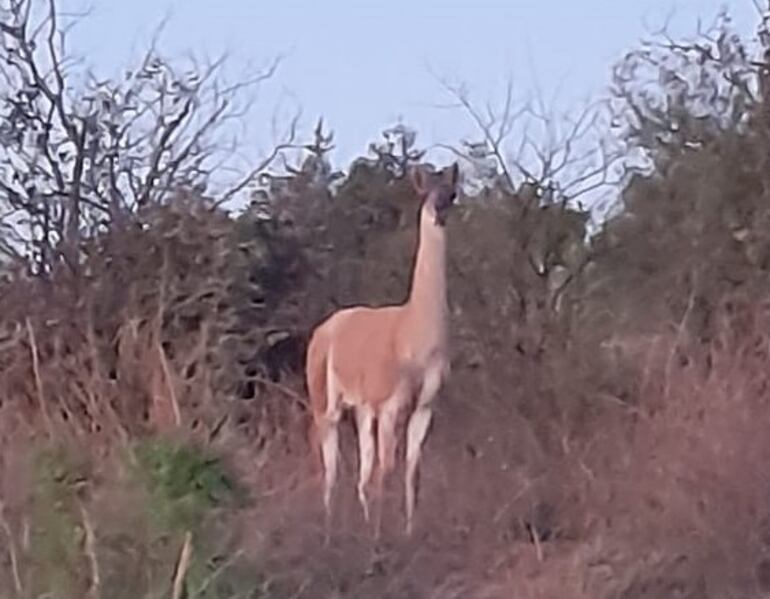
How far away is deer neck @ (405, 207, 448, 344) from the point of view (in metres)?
12.7

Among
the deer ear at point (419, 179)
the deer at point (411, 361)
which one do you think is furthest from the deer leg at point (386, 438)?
the deer ear at point (419, 179)

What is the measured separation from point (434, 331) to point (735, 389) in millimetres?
2253

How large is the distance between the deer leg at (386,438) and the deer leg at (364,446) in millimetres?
67

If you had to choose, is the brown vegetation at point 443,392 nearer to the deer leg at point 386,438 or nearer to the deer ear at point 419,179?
the deer leg at point 386,438

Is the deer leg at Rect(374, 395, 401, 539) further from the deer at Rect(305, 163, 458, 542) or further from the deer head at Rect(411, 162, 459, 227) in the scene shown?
the deer head at Rect(411, 162, 459, 227)

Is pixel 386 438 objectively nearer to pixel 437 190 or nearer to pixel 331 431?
pixel 331 431

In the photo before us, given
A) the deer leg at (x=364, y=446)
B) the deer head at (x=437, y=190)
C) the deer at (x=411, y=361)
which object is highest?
the deer head at (x=437, y=190)

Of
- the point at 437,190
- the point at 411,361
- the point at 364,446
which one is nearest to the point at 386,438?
the point at 364,446

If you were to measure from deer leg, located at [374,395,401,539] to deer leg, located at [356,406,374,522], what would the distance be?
7cm

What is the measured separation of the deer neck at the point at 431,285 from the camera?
12711mm

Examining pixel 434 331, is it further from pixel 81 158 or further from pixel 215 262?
pixel 81 158

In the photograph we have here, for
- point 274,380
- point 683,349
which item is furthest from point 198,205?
point 683,349

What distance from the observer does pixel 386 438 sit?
12.7 meters

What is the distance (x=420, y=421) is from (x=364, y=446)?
19.1 inches
